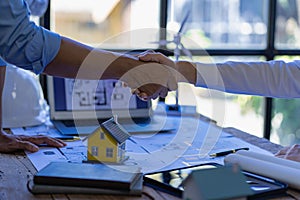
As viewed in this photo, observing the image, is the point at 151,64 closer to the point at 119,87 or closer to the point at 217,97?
the point at 119,87

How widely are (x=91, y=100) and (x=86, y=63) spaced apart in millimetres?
422

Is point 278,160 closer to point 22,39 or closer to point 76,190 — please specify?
point 76,190

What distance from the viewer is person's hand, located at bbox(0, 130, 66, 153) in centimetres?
146

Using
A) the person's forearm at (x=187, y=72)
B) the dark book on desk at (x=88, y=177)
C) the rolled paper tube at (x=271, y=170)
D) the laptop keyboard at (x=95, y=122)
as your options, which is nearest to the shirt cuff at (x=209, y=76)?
the person's forearm at (x=187, y=72)

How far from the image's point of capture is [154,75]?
1.64 metres

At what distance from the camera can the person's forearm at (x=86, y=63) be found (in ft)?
4.70

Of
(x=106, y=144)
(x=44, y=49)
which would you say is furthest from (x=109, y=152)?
(x=44, y=49)

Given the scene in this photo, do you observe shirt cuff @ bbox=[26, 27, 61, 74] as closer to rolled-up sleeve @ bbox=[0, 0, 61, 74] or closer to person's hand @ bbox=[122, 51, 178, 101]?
rolled-up sleeve @ bbox=[0, 0, 61, 74]

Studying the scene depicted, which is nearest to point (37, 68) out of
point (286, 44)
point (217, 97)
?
point (217, 97)

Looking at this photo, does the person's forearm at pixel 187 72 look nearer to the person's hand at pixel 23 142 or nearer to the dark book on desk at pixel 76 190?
the person's hand at pixel 23 142

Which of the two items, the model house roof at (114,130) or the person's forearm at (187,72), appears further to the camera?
the person's forearm at (187,72)

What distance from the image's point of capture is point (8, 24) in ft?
4.22

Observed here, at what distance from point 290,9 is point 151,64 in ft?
4.26

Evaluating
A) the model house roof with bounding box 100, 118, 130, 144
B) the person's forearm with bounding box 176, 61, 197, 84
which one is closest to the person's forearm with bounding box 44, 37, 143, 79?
the person's forearm with bounding box 176, 61, 197, 84
